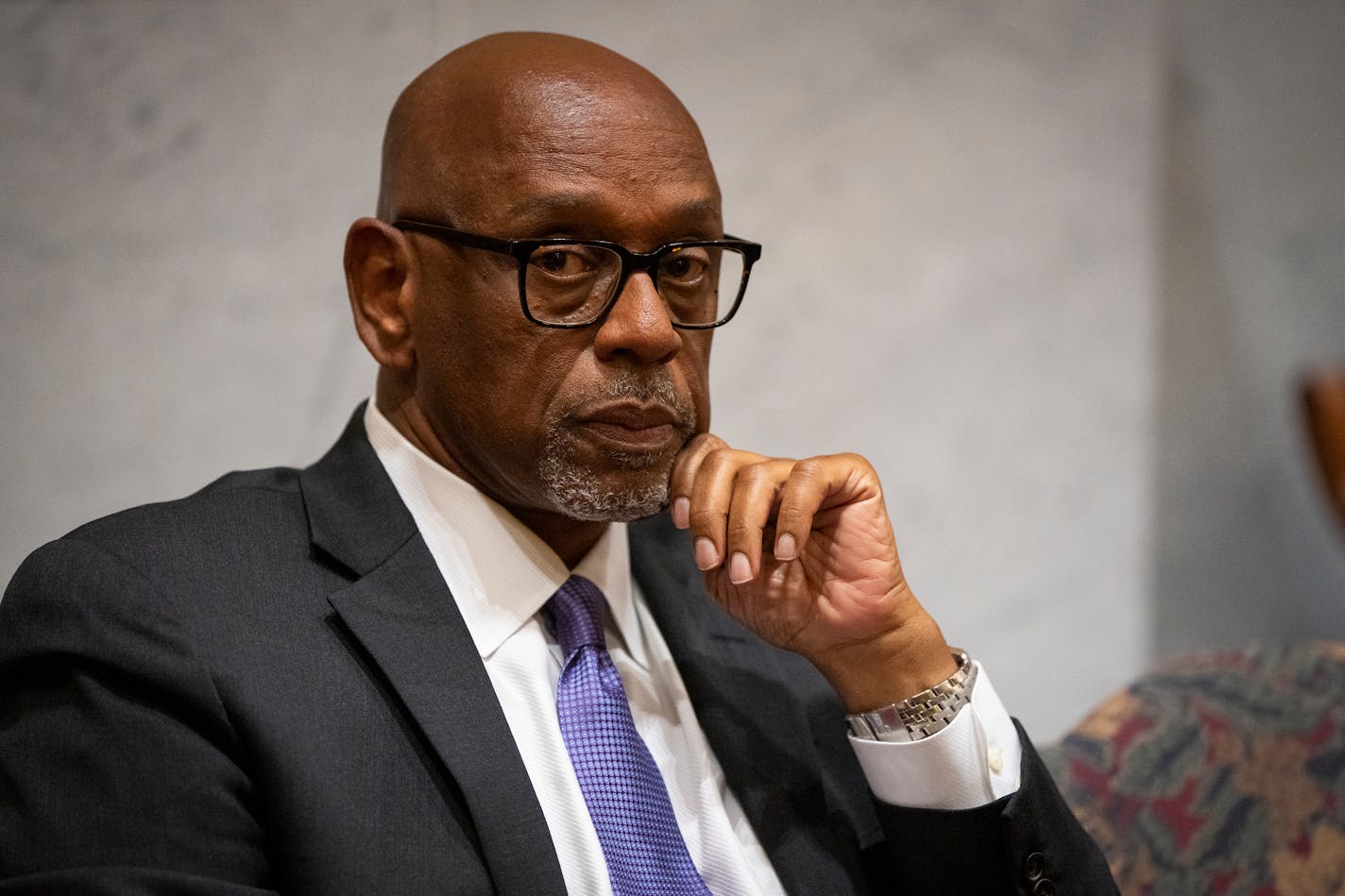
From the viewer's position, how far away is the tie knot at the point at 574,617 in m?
1.30

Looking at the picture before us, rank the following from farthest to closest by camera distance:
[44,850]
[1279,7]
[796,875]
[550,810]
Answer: [1279,7] → [796,875] → [550,810] → [44,850]

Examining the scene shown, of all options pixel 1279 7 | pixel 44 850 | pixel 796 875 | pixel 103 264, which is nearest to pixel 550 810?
pixel 796 875

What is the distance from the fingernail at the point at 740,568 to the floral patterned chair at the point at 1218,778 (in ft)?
2.44

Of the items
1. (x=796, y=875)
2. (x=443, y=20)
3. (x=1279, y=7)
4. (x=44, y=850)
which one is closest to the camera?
(x=44, y=850)

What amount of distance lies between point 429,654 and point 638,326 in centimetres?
40

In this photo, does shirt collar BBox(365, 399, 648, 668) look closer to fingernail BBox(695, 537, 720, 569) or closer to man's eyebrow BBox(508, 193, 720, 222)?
fingernail BBox(695, 537, 720, 569)

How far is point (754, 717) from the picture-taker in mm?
1395

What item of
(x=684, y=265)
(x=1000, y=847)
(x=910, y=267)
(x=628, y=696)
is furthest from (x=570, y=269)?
(x=910, y=267)

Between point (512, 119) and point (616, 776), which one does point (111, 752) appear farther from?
point (512, 119)

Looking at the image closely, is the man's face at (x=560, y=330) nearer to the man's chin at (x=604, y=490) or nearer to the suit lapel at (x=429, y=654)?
the man's chin at (x=604, y=490)

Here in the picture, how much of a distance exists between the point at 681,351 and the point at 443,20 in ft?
2.52

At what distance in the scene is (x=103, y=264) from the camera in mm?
1591

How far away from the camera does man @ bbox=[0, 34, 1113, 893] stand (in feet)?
3.41

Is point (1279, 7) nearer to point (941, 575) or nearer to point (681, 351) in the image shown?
point (941, 575)
